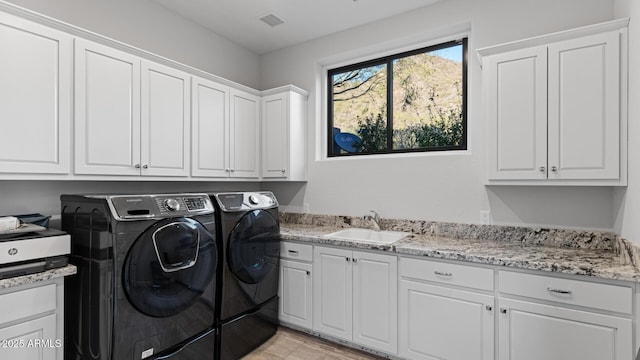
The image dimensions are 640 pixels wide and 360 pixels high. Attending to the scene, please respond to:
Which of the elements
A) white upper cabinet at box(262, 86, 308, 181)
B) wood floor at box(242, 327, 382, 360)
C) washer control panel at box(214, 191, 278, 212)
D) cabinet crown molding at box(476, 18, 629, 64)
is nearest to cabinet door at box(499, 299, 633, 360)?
wood floor at box(242, 327, 382, 360)

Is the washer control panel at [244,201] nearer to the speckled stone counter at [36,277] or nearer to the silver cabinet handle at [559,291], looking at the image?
the speckled stone counter at [36,277]

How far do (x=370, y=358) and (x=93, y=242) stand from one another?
1946mm

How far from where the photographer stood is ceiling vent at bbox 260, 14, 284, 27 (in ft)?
9.45

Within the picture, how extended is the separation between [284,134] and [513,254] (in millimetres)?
2158

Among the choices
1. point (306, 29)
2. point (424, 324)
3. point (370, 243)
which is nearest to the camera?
point (424, 324)

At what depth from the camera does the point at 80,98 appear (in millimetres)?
1920

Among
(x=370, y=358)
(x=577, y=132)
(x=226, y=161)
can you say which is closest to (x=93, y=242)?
(x=226, y=161)

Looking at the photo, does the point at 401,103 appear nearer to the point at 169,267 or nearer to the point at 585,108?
the point at 585,108

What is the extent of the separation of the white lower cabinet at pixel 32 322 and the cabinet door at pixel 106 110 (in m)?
0.70

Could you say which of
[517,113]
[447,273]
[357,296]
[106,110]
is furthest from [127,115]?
[517,113]

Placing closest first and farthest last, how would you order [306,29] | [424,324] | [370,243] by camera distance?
[424,324] < [370,243] < [306,29]

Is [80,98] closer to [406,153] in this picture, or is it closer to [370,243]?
[370,243]

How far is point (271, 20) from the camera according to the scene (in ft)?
9.65

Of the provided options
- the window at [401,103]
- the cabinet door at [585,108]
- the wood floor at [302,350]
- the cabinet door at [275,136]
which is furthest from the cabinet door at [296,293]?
the cabinet door at [585,108]
